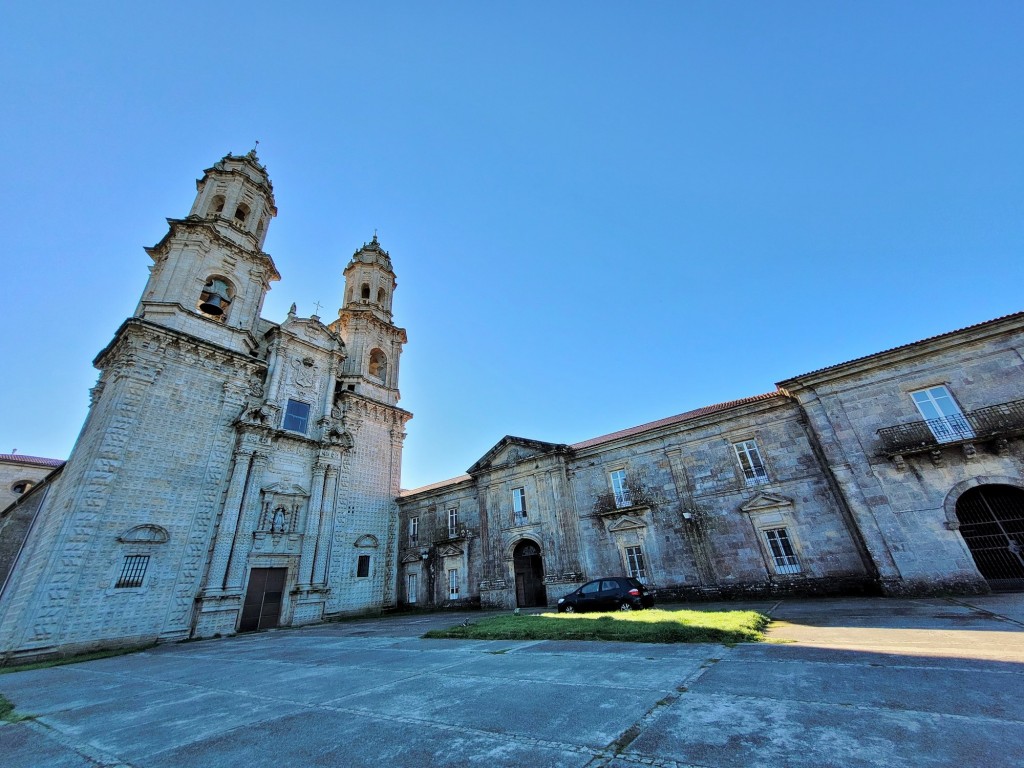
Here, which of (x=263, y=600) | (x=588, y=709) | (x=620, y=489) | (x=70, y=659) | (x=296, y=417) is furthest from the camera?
(x=296, y=417)

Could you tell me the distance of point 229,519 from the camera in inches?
730

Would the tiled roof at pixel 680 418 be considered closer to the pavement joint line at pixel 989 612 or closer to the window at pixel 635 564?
the window at pixel 635 564

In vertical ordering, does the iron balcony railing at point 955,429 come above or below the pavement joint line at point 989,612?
above

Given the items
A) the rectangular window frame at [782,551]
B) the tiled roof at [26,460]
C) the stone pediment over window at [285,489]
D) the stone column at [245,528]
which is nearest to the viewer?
the rectangular window frame at [782,551]

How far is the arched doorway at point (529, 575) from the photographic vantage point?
20.2 metres

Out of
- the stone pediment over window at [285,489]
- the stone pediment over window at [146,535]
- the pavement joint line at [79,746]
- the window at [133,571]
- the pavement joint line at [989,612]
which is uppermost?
the stone pediment over window at [285,489]

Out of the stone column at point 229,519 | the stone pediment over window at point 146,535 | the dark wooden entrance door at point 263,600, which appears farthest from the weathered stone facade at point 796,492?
the stone pediment over window at point 146,535

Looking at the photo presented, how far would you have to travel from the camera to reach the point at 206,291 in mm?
21500

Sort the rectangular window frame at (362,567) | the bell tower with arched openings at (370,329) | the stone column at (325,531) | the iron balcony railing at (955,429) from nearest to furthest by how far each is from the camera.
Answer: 1. the iron balcony railing at (955,429)
2. the stone column at (325,531)
3. the rectangular window frame at (362,567)
4. the bell tower with arched openings at (370,329)

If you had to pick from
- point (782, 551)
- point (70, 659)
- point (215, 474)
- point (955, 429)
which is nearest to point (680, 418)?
point (782, 551)

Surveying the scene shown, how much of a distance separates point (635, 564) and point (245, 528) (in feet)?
58.2

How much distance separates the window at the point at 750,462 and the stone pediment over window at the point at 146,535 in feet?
76.2

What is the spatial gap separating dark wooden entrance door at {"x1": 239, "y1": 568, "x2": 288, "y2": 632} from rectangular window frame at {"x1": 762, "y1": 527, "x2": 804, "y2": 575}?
70.8 feet

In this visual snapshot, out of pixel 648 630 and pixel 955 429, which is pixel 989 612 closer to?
pixel 955 429
